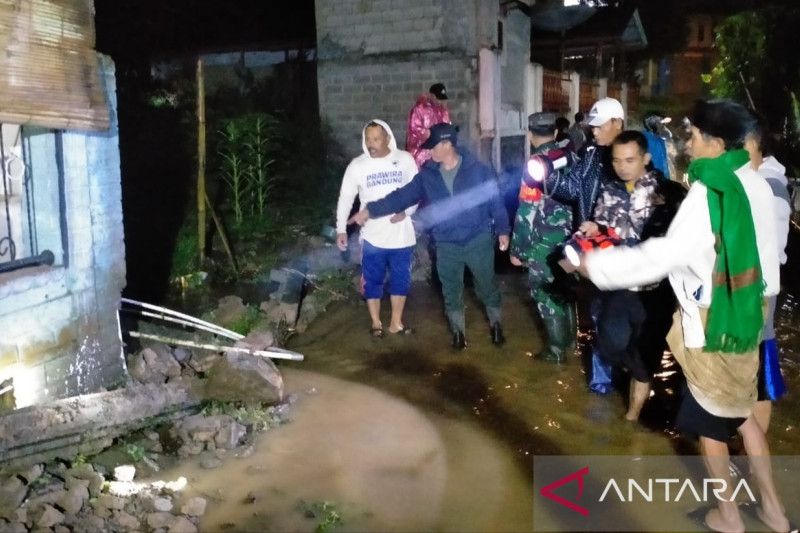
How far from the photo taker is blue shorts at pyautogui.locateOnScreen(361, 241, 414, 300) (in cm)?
647

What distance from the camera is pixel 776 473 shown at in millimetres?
4113

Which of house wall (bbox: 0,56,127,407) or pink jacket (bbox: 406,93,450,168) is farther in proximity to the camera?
pink jacket (bbox: 406,93,450,168)

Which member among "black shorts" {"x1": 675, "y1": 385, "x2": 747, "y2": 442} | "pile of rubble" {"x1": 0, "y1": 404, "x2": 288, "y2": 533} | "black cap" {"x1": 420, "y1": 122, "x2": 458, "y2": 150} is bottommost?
"pile of rubble" {"x1": 0, "y1": 404, "x2": 288, "y2": 533}

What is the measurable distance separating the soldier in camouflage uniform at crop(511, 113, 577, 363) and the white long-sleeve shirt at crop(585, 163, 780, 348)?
2.05m

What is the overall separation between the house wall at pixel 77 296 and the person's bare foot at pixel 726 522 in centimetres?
386

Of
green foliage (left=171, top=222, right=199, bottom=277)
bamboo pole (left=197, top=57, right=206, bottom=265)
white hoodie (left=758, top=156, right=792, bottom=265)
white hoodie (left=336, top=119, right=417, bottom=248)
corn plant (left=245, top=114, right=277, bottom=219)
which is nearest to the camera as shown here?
white hoodie (left=758, top=156, right=792, bottom=265)

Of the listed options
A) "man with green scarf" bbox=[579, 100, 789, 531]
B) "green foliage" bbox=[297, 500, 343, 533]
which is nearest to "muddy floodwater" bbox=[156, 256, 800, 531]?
"green foliage" bbox=[297, 500, 343, 533]

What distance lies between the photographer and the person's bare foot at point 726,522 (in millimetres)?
3393

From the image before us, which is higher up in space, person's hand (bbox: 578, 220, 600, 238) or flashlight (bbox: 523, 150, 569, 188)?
flashlight (bbox: 523, 150, 569, 188)

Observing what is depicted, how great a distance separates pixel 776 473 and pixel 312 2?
548 inches

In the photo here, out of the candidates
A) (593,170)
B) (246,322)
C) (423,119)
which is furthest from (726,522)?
(423,119)

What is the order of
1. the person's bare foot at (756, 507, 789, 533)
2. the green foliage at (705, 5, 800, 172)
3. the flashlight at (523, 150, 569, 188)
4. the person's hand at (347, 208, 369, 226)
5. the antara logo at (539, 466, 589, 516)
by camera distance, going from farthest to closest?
the green foliage at (705, 5, 800, 172) < the person's hand at (347, 208, 369, 226) < the flashlight at (523, 150, 569, 188) < the antara logo at (539, 466, 589, 516) < the person's bare foot at (756, 507, 789, 533)

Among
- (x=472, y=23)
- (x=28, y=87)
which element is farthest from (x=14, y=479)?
(x=472, y=23)

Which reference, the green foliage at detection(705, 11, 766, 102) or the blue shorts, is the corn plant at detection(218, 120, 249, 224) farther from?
the green foliage at detection(705, 11, 766, 102)
